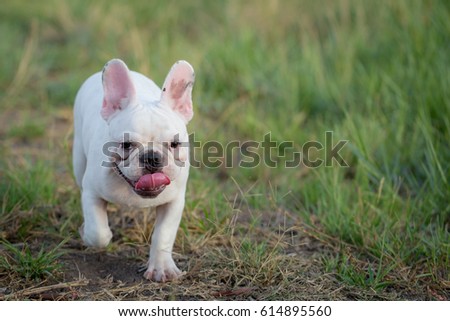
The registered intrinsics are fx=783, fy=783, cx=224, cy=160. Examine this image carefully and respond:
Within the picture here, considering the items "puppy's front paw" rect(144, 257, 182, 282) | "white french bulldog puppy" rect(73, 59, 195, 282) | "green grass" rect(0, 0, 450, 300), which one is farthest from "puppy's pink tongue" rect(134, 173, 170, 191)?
Result: "green grass" rect(0, 0, 450, 300)

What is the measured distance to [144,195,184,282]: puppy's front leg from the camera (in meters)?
3.88

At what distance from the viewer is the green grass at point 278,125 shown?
4.17 metres

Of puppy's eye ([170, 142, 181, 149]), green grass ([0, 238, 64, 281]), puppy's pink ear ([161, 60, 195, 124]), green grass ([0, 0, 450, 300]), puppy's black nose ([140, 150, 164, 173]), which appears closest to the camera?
puppy's black nose ([140, 150, 164, 173])

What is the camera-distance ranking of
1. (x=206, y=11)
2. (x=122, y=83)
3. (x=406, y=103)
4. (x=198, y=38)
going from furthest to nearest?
(x=206, y=11) < (x=198, y=38) < (x=406, y=103) < (x=122, y=83)

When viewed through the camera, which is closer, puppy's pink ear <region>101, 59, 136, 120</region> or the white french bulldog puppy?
the white french bulldog puppy

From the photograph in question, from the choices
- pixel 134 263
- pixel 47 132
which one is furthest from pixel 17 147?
pixel 134 263

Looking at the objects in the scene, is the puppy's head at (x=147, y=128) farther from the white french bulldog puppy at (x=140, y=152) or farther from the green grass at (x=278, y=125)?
the green grass at (x=278, y=125)

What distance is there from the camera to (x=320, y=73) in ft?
21.6

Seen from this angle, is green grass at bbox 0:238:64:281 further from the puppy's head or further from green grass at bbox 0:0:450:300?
the puppy's head

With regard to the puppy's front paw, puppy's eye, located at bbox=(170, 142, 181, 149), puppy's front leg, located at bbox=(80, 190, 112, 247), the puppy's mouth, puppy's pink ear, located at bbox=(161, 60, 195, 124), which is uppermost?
puppy's pink ear, located at bbox=(161, 60, 195, 124)

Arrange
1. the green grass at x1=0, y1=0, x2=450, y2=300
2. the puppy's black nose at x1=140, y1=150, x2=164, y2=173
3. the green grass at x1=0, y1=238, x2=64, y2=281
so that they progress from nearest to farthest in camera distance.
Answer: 1. the puppy's black nose at x1=140, y1=150, x2=164, y2=173
2. the green grass at x1=0, y1=238, x2=64, y2=281
3. the green grass at x1=0, y1=0, x2=450, y2=300

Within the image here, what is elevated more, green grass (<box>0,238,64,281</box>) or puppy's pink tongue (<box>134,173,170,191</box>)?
puppy's pink tongue (<box>134,173,170,191</box>)

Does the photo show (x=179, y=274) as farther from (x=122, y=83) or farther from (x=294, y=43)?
(x=294, y=43)

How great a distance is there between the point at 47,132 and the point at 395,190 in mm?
2758
